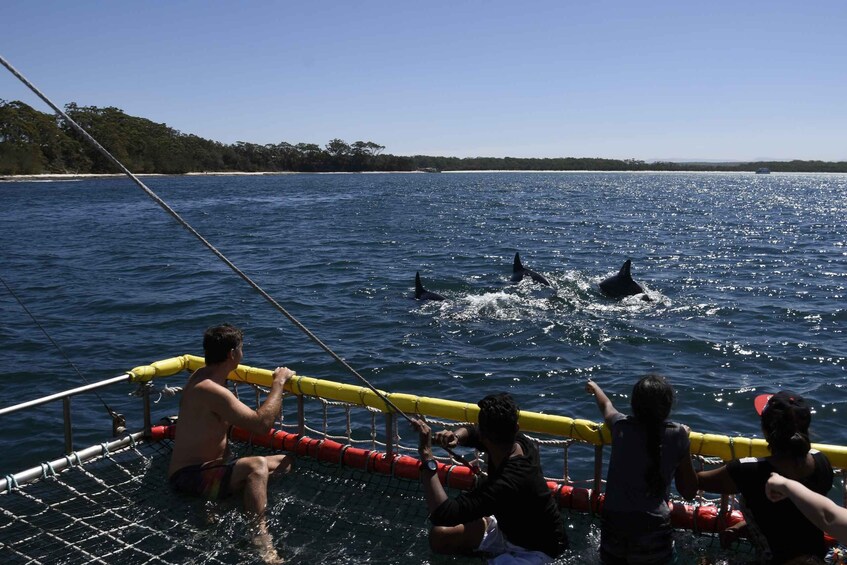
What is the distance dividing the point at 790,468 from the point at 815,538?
0.49 metres

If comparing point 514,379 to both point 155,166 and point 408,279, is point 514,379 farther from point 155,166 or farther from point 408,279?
point 155,166

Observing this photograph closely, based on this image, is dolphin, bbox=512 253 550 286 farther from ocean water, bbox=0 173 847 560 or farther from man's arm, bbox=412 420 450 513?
man's arm, bbox=412 420 450 513

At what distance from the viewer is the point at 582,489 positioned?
20.8ft

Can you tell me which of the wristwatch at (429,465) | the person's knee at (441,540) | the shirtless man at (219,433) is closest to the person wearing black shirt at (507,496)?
the wristwatch at (429,465)

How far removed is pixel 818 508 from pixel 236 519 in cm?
436

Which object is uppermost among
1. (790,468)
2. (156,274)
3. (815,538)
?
(790,468)

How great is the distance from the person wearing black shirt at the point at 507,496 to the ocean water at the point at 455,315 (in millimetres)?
1984

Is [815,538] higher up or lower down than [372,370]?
higher up

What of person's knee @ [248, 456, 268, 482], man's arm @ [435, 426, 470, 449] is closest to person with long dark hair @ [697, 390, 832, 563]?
man's arm @ [435, 426, 470, 449]

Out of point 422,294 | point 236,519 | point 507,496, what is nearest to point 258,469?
point 236,519

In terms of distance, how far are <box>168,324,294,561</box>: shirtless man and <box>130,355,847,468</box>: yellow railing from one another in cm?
65

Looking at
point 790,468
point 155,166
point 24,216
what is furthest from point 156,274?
point 155,166

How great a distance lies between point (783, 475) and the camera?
448 centimetres

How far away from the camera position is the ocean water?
12.4 metres
